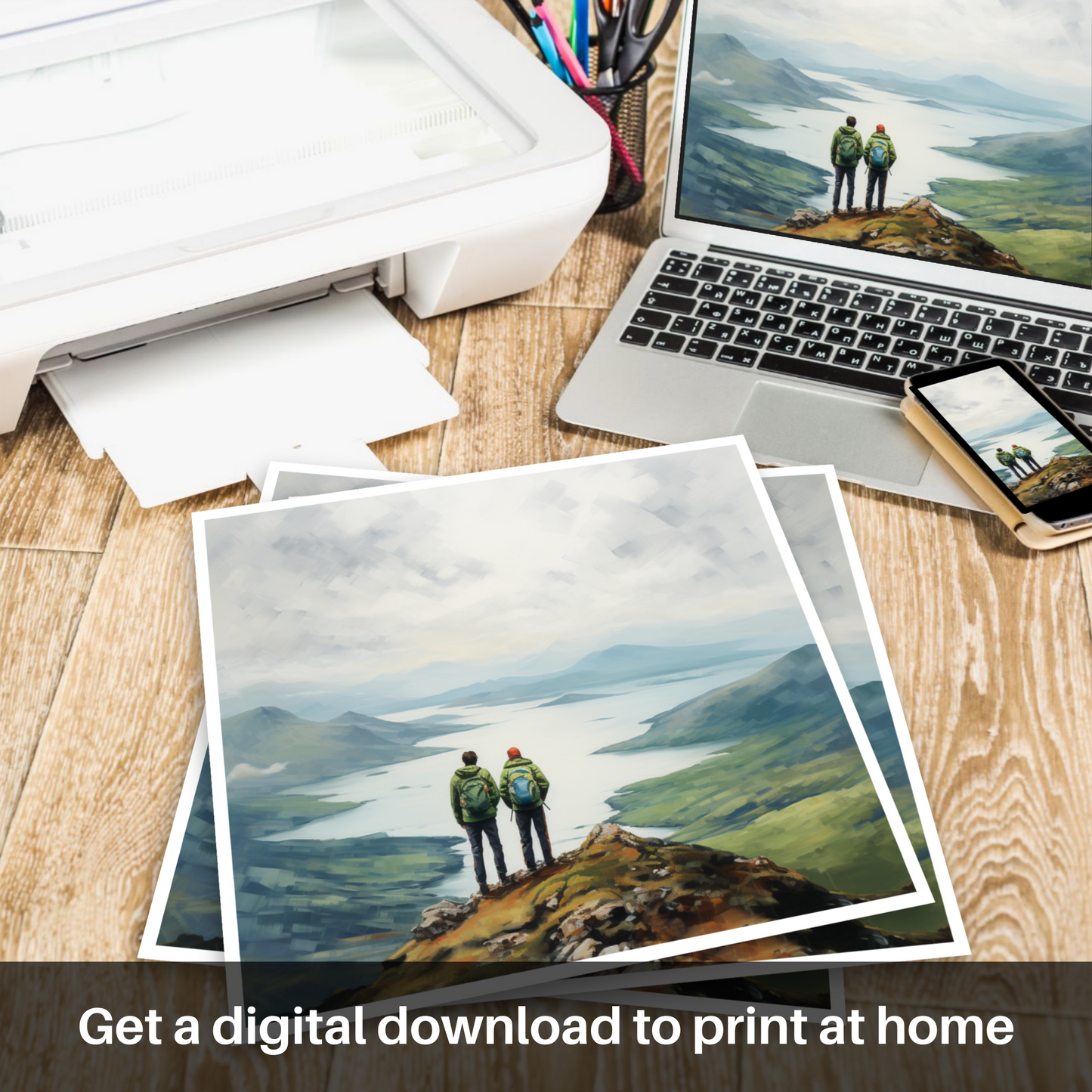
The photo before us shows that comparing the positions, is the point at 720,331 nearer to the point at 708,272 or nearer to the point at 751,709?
the point at 708,272

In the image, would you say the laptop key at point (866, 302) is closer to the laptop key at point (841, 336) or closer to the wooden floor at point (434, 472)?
the laptop key at point (841, 336)

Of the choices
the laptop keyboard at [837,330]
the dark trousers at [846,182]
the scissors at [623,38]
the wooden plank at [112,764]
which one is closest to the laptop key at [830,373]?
the laptop keyboard at [837,330]

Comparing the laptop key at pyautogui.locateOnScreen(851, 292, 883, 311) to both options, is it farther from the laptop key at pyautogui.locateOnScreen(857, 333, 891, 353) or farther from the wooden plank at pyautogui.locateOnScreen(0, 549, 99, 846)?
the wooden plank at pyautogui.locateOnScreen(0, 549, 99, 846)

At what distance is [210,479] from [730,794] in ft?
1.07

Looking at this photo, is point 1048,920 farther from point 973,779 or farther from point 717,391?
point 717,391

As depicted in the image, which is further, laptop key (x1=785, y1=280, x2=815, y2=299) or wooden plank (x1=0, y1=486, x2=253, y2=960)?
laptop key (x1=785, y1=280, x2=815, y2=299)

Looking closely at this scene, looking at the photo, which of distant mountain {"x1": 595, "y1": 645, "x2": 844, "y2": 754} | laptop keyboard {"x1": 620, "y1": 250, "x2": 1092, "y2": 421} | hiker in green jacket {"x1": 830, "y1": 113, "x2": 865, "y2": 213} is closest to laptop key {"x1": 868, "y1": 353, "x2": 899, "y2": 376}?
laptop keyboard {"x1": 620, "y1": 250, "x2": 1092, "y2": 421}

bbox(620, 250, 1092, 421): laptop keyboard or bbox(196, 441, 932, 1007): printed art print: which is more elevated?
bbox(620, 250, 1092, 421): laptop keyboard

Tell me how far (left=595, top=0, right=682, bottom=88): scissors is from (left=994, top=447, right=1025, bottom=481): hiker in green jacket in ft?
1.19

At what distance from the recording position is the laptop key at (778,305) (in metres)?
0.68

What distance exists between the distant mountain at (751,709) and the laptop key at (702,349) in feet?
0.76

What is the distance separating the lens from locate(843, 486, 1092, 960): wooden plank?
438 millimetres

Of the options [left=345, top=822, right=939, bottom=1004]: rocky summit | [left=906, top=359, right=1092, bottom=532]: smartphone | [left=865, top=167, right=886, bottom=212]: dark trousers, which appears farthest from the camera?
[left=865, top=167, right=886, bottom=212]: dark trousers

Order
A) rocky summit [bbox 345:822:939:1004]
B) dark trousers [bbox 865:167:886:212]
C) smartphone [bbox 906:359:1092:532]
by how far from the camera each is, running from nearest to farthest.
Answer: rocky summit [bbox 345:822:939:1004], smartphone [bbox 906:359:1092:532], dark trousers [bbox 865:167:886:212]
